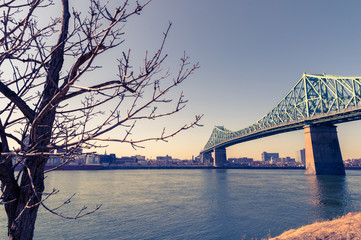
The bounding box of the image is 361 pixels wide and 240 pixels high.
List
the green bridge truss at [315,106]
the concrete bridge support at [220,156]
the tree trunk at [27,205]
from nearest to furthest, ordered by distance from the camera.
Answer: the tree trunk at [27,205] < the green bridge truss at [315,106] < the concrete bridge support at [220,156]

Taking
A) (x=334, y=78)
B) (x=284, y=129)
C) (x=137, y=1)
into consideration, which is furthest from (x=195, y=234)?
(x=334, y=78)

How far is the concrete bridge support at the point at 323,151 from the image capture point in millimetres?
61094

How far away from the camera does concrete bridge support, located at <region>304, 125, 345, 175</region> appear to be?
6109cm

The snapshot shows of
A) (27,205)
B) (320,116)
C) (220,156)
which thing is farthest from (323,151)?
(220,156)

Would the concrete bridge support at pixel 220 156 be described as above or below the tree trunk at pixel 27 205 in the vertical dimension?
above

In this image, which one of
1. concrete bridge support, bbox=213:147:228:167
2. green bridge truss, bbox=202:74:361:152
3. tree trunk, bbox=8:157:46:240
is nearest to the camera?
tree trunk, bbox=8:157:46:240

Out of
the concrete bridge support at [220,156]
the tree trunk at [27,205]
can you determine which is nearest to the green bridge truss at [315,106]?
the concrete bridge support at [220,156]

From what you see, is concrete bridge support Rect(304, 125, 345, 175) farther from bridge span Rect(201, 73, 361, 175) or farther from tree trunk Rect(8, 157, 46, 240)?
tree trunk Rect(8, 157, 46, 240)

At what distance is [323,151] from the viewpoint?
62000mm

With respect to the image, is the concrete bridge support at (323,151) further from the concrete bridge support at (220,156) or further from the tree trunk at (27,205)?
the concrete bridge support at (220,156)

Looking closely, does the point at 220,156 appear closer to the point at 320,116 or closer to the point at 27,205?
the point at 320,116

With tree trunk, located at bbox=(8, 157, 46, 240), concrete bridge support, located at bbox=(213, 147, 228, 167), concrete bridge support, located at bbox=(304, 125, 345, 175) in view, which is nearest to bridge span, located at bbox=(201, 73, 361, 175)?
concrete bridge support, located at bbox=(304, 125, 345, 175)

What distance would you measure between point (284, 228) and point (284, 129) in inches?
2664

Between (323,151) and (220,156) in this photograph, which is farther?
(220,156)
